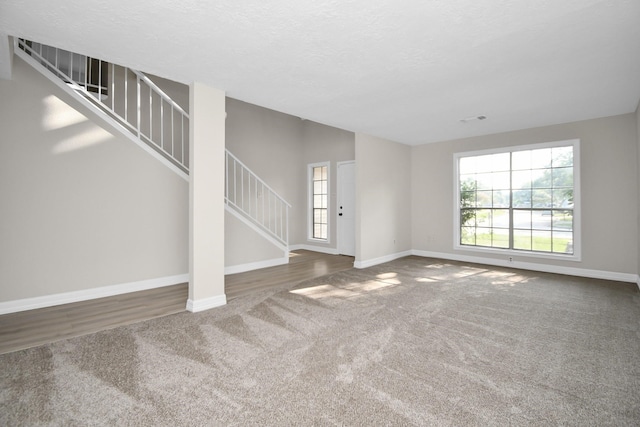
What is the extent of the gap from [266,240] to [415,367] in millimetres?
3782

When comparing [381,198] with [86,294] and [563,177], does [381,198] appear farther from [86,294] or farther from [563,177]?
[86,294]

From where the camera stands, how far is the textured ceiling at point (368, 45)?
2059 mm

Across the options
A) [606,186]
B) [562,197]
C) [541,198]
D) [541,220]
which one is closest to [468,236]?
[541,220]

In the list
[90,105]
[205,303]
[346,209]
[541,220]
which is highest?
[90,105]

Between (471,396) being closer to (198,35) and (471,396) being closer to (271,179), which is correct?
(198,35)

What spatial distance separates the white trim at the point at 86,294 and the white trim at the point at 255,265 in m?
0.75

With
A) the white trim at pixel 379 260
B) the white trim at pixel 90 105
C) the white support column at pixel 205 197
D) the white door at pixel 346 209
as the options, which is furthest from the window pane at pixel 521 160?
the white trim at pixel 90 105

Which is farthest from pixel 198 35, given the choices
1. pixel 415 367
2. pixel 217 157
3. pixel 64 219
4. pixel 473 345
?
pixel 473 345

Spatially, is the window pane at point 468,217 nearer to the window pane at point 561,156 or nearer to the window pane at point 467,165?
the window pane at point 467,165

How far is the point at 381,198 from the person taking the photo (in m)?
6.05

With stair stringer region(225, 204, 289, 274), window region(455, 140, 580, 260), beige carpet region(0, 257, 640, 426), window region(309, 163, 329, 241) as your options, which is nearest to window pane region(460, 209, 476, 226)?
window region(455, 140, 580, 260)

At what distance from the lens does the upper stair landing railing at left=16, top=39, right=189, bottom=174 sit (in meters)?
4.14

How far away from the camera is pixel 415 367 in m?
2.20

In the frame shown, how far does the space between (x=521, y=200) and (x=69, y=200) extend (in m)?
6.76
